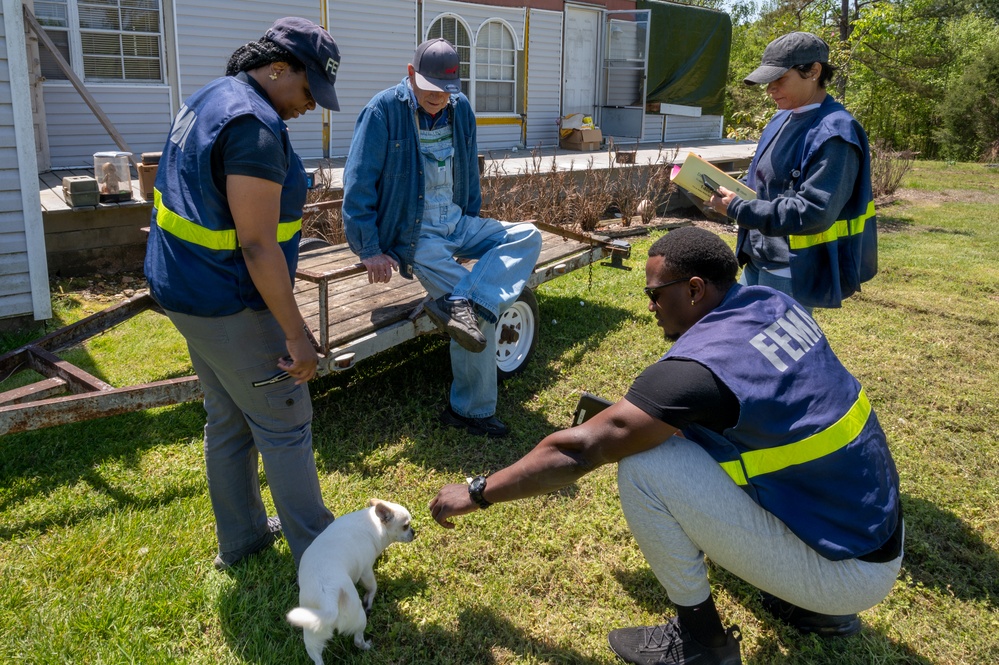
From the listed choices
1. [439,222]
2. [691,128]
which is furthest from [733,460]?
[691,128]

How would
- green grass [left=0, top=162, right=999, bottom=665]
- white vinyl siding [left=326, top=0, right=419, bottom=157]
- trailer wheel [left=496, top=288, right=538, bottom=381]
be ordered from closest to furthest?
green grass [left=0, top=162, right=999, bottom=665]
trailer wheel [left=496, top=288, right=538, bottom=381]
white vinyl siding [left=326, top=0, right=419, bottom=157]

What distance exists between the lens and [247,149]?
2.33 meters

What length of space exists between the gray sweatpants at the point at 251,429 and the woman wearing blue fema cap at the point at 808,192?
223 cm

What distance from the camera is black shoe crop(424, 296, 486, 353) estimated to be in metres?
4.08

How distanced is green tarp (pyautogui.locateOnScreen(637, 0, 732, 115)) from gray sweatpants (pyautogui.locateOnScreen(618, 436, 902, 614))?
51.3ft

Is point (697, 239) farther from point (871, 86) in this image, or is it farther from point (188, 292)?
point (871, 86)

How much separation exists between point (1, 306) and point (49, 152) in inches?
184

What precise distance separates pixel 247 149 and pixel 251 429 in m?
1.04

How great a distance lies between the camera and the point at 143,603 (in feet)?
9.43

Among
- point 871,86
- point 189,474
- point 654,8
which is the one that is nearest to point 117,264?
point 189,474

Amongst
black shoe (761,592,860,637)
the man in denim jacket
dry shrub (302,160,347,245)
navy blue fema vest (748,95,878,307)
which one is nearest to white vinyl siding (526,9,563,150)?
dry shrub (302,160,347,245)

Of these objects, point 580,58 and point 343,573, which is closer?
point 343,573

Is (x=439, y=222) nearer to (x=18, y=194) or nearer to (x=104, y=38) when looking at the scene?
(x=18, y=194)

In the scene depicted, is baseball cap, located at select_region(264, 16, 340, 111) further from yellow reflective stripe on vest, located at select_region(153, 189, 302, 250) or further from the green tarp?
the green tarp
